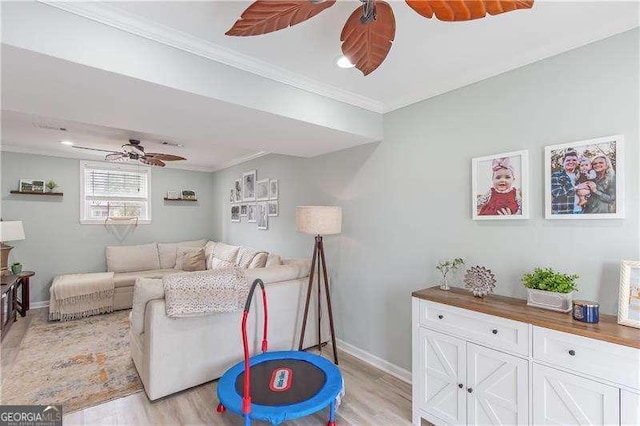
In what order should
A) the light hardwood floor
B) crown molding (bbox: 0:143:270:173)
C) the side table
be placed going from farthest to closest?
crown molding (bbox: 0:143:270:173), the side table, the light hardwood floor

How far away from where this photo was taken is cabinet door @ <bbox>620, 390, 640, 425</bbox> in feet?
4.65

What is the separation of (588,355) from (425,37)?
1.89m

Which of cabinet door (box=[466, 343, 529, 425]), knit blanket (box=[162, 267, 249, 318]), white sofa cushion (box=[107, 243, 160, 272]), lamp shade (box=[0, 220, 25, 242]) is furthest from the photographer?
white sofa cushion (box=[107, 243, 160, 272])

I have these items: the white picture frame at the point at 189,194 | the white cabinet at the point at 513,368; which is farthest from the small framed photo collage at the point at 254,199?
the white cabinet at the point at 513,368

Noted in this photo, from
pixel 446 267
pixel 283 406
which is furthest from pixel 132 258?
pixel 446 267

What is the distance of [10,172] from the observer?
16.1 ft

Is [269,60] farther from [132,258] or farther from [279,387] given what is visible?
[132,258]

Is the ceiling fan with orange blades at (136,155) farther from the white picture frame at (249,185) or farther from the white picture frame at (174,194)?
the white picture frame at (174,194)

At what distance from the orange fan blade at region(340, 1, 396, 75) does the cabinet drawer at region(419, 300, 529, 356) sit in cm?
156

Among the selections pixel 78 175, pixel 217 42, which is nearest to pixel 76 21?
pixel 217 42

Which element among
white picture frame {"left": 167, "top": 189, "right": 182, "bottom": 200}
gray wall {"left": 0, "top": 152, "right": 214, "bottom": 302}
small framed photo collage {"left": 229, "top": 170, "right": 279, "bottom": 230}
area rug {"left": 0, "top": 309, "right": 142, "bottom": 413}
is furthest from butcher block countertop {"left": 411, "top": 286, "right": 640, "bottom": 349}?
gray wall {"left": 0, "top": 152, "right": 214, "bottom": 302}

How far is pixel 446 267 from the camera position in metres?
2.46

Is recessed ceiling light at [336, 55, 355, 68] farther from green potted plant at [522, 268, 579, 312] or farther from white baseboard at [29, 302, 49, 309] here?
white baseboard at [29, 302, 49, 309]

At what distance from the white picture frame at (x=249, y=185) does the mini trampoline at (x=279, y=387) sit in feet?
10.2
